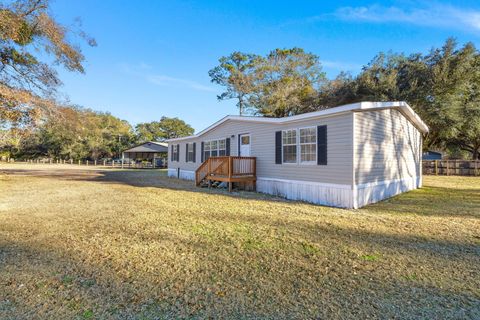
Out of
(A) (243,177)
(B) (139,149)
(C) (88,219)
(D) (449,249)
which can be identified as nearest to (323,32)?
(A) (243,177)

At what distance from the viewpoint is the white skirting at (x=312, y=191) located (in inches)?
304

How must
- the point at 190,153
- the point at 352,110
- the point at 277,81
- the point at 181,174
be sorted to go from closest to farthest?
the point at 352,110, the point at 190,153, the point at 181,174, the point at 277,81

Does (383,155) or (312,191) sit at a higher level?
(383,155)

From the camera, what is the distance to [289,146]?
947 centimetres

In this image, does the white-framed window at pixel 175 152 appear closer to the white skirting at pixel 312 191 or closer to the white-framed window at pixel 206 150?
the white-framed window at pixel 206 150

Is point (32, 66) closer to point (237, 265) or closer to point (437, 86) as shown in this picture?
point (237, 265)

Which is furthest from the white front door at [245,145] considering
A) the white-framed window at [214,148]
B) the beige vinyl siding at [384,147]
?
the beige vinyl siding at [384,147]

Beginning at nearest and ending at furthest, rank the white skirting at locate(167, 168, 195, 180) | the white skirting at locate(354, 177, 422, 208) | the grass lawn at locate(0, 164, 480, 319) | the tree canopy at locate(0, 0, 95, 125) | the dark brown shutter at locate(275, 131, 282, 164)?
1. the grass lawn at locate(0, 164, 480, 319)
2. the white skirting at locate(354, 177, 422, 208)
3. the dark brown shutter at locate(275, 131, 282, 164)
4. the tree canopy at locate(0, 0, 95, 125)
5. the white skirting at locate(167, 168, 195, 180)

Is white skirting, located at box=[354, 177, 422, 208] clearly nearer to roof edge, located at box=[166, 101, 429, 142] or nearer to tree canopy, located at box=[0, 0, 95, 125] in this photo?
roof edge, located at box=[166, 101, 429, 142]

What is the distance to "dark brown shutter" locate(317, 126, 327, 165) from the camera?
8.22 meters

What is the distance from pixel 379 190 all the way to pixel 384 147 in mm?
1517

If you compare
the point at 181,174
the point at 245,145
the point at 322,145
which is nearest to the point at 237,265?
the point at 322,145

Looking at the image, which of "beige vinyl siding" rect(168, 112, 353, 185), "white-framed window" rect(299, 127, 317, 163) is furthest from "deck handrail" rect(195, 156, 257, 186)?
"white-framed window" rect(299, 127, 317, 163)

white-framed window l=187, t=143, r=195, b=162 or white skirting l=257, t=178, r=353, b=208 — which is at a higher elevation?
white-framed window l=187, t=143, r=195, b=162
